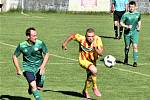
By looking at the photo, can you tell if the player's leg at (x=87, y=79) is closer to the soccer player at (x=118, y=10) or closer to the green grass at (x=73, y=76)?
the green grass at (x=73, y=76)

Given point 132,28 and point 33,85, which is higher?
point 132,28

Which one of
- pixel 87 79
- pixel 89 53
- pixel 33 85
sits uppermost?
pixel 89 53

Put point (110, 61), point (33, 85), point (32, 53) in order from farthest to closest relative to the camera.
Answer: point (110, 61), point (32, 53), point (33, 85)

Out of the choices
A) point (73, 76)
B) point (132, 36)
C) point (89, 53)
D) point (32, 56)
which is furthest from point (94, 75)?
point (132, 36)

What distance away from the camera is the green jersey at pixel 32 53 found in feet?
40.7

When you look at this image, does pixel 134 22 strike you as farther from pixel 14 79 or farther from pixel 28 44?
pixel 28 44

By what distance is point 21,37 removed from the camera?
2739cm

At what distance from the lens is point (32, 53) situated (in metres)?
12.4

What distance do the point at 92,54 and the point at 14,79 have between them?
328 centimetres

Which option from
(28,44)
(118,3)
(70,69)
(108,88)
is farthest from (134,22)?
(118,3)

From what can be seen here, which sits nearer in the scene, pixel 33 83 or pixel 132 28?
pixel 33 83

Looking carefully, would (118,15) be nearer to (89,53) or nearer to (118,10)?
(118,10)

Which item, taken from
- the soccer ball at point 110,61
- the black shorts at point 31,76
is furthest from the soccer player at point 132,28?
the black shorts at point 31,76

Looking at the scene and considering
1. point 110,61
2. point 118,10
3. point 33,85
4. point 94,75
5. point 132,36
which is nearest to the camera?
point 33,85
